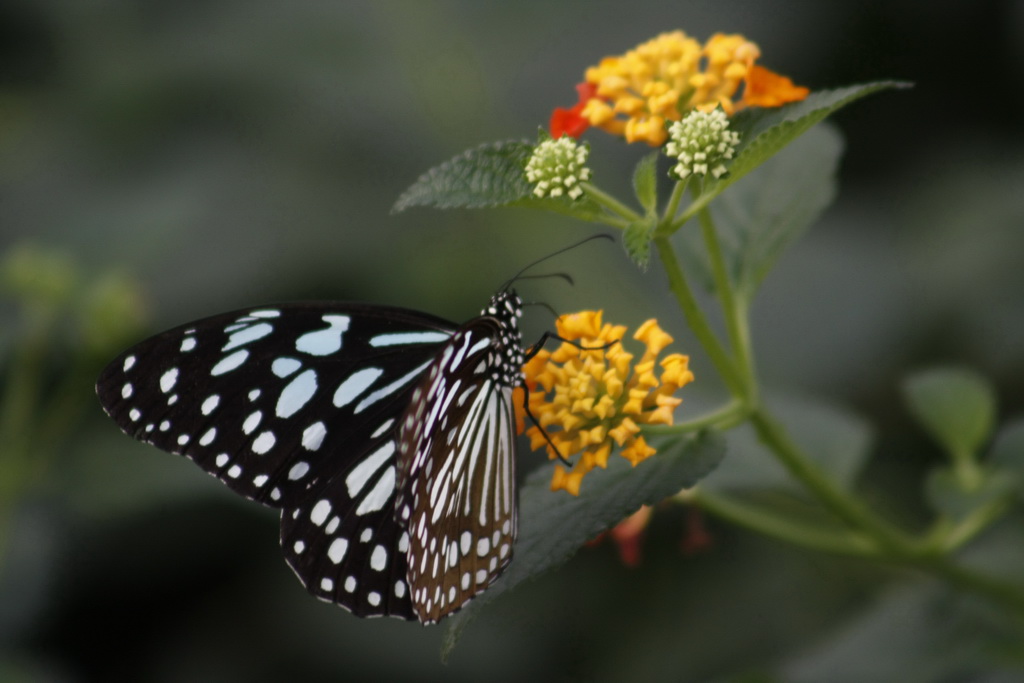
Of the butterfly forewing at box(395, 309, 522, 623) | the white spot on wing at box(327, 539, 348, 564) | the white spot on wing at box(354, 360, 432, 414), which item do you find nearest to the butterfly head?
the butterfly forewing at box(395, 309, 522, 623)

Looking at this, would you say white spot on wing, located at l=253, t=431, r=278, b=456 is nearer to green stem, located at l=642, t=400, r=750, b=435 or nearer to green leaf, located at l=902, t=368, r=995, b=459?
green stem, located at l=642, t=400, r=750, b=435

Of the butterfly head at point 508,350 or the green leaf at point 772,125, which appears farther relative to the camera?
the butterfly head at point 508,350

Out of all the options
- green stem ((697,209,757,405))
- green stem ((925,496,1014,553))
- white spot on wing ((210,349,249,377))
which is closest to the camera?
green stem ((697,209,757,405))

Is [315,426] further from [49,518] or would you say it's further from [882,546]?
[49,518]

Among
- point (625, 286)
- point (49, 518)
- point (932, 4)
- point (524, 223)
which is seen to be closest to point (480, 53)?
point (524, 223)

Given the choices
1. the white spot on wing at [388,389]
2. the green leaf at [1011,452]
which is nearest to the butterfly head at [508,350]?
the white spot on wing at [388,389]

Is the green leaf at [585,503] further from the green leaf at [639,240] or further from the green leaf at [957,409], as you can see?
the green leaf at [957,409]
